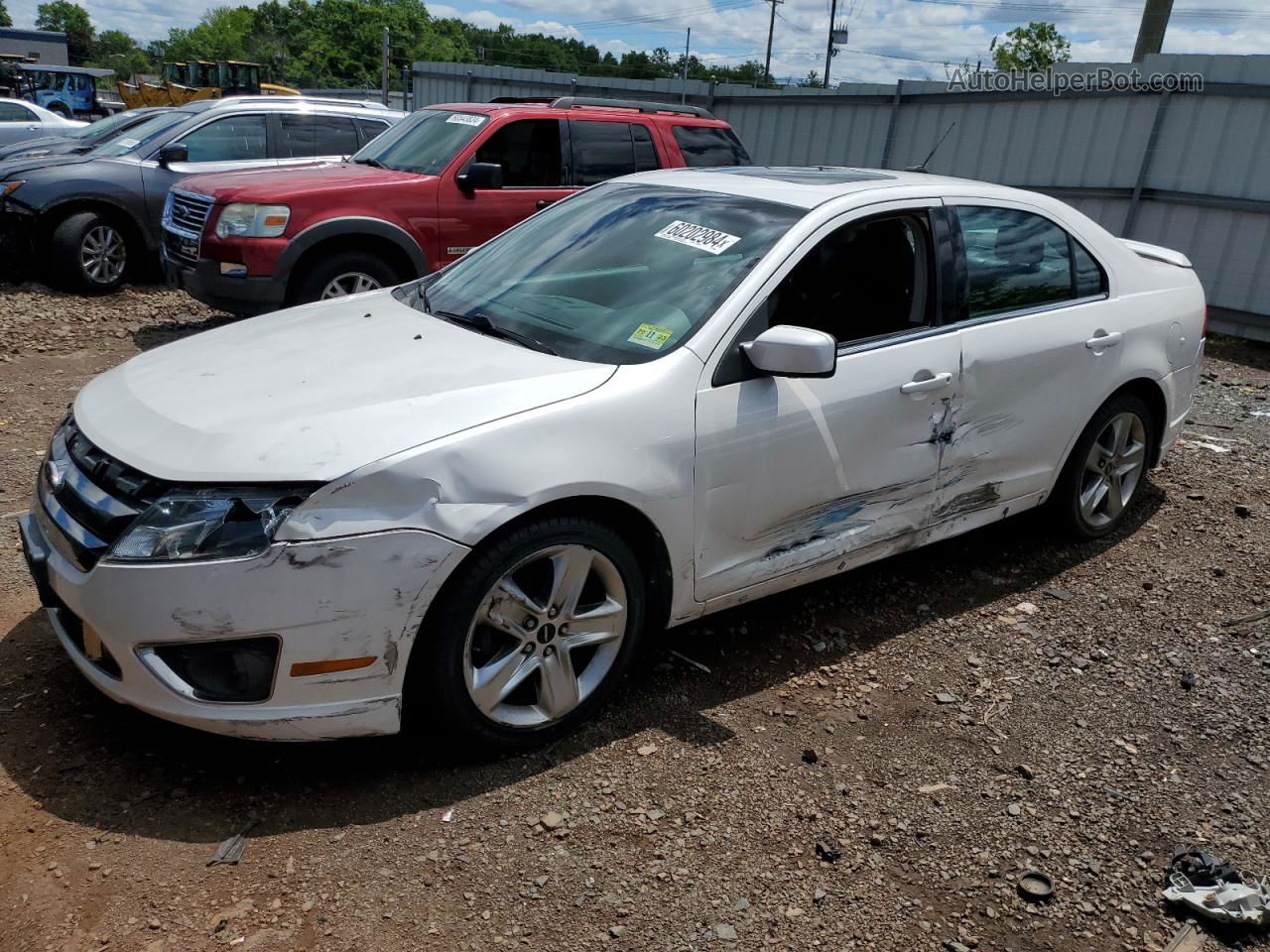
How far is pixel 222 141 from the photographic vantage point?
9.80m

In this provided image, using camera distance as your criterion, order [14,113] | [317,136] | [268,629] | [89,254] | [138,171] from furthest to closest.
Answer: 1. [14,113]
2. [317,136]
3. [138,171]
4. [89,254]
5. [268,629]

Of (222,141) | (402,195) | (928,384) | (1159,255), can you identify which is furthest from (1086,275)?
(222,141)

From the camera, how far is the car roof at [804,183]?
12.5 feet

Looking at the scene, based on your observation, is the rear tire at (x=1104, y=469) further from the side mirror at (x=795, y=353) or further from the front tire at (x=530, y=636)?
the front tire at (x=530, y=636)

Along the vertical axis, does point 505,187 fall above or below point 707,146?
below

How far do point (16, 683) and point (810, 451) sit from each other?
2.69m

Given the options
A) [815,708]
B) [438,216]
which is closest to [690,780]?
[815,708]

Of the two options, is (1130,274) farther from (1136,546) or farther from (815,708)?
(815,708)

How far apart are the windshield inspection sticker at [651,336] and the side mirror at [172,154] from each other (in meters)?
8.02

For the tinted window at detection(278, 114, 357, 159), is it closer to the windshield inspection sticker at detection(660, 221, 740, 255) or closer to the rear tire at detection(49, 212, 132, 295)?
the rear tire at detection(49, 212, 132, 295)

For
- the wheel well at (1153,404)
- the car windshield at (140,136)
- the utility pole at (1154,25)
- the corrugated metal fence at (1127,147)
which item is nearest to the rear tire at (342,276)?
the car windshield at (140,136)

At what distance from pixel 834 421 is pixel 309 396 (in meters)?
1.71

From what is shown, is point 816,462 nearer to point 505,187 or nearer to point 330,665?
point 330,665

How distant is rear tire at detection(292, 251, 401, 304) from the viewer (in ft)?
24.1
